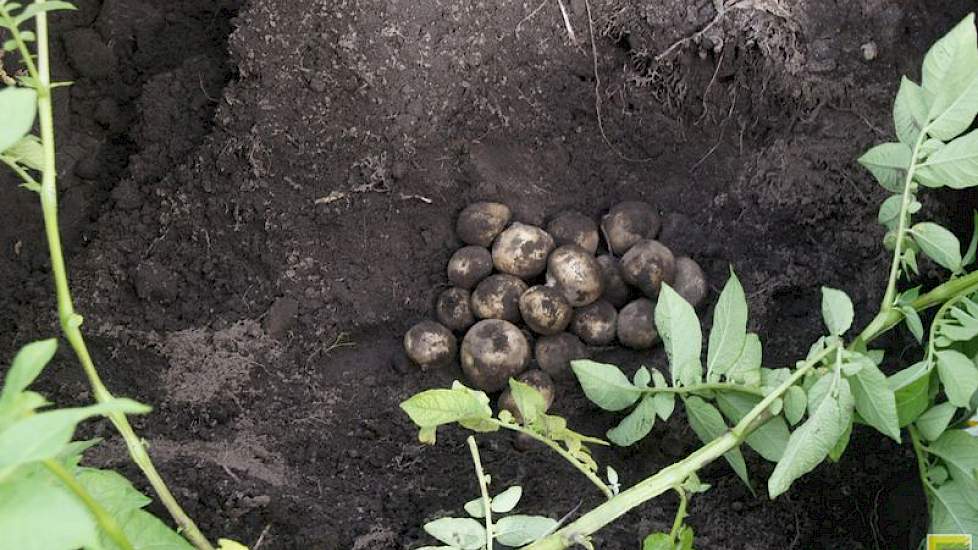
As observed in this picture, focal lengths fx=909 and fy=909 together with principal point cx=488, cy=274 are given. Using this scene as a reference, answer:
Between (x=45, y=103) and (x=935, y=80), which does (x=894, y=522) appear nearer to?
(x=935, y=80)

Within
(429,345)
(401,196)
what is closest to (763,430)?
(429,345)

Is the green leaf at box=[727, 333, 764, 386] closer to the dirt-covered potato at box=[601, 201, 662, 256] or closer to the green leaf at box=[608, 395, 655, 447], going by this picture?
the green leaf at box=[608, 395, 655, 447]

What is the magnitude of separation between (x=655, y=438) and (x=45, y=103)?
156cm

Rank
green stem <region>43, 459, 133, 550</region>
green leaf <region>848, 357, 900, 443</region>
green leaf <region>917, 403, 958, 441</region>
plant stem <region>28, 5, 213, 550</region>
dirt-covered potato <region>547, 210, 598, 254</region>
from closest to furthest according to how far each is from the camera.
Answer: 1. green stem <region>43, 459, 133, 550</region>
2. plant stem <region>28, 5, 213, 550</region>
3. green leaf <region>848, 357, 900, 443</region>
4. green leaf <region>917, 403, 958, 441</region>
5. dirt-covered potato <region>547, 210, 598, 254</region>

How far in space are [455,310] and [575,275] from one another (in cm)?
34

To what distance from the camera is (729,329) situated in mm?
1668

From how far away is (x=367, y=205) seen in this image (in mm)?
2500

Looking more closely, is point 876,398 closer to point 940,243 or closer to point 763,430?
point 763,430

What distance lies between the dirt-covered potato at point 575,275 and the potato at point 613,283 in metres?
0.06

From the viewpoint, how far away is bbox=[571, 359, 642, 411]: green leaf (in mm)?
1789

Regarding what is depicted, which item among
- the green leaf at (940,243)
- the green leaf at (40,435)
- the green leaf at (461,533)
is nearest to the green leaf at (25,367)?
the green leaf at (40,435)

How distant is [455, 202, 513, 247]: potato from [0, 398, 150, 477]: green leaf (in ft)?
5.98

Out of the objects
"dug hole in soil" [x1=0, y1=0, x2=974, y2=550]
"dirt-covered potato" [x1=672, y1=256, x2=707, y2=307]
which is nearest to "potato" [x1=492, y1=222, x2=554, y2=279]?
"dug hole in soil" [x1=0, y1=0, x2=974, y2=550]

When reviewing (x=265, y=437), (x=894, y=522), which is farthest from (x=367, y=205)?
(x=894, y=522)
